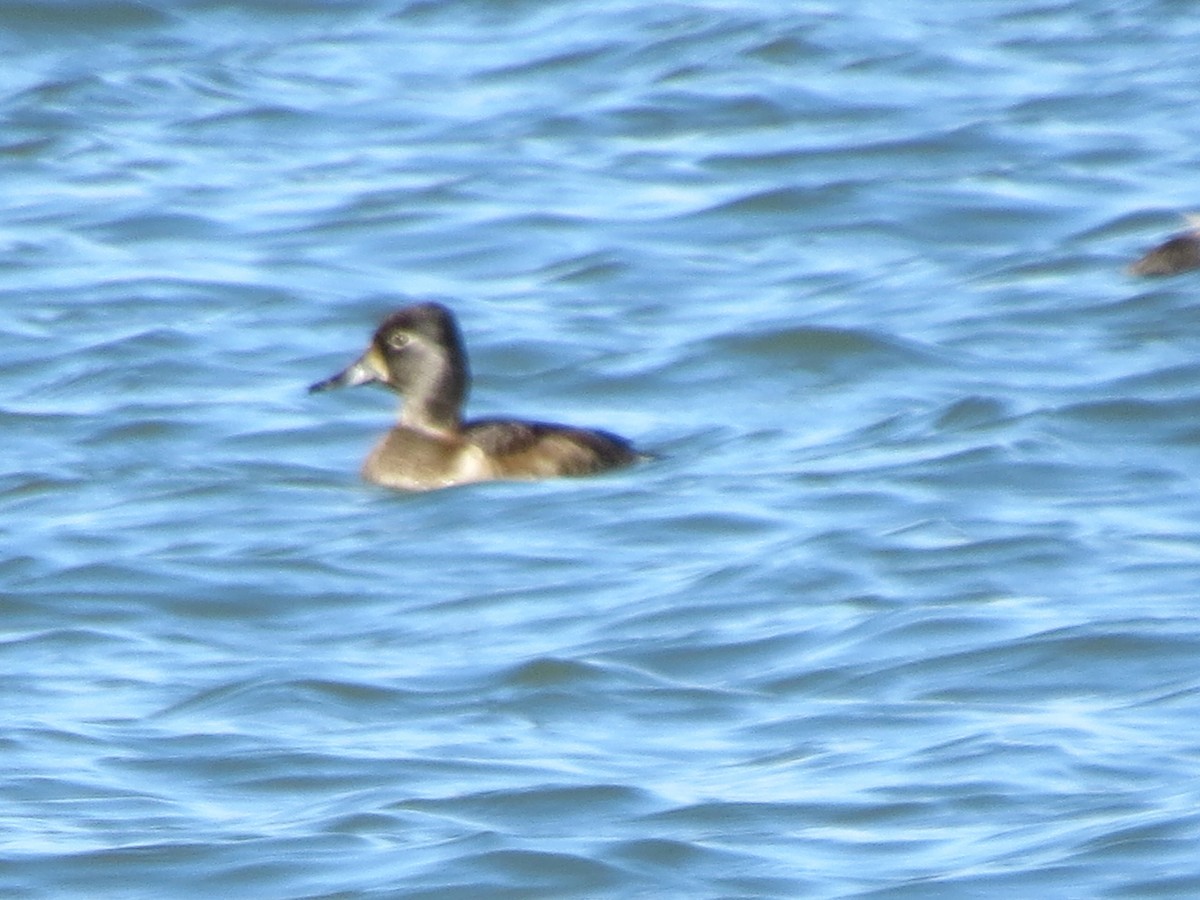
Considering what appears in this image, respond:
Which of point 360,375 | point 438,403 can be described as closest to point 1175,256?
point 438,403

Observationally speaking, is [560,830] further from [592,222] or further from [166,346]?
[592,222]

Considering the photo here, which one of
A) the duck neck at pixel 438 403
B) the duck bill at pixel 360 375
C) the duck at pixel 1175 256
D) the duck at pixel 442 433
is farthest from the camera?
the duck at pixel 1175 256

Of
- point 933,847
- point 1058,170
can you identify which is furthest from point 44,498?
point 1058,170

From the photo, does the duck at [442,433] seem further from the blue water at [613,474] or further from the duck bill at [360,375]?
the blue water at [613,474]

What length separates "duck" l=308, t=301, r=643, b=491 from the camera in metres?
10.2

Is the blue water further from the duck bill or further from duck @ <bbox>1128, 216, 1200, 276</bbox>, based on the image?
the duck bill

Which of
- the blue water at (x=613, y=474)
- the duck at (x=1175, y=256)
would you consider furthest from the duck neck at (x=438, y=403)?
the duck at (x=1175, y=256)

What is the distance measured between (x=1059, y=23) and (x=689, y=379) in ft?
21.8

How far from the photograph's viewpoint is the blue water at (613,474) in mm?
6664

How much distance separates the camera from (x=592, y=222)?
46.5ft

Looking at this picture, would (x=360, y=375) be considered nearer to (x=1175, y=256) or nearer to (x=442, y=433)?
(x=442, y=433)

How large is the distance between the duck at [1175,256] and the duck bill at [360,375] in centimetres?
330

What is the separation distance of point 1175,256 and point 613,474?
3.26 m

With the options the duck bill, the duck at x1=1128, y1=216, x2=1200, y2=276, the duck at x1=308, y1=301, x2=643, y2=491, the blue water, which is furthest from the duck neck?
the duck at x1=1128, y1=216, x2=1200, y2=276
